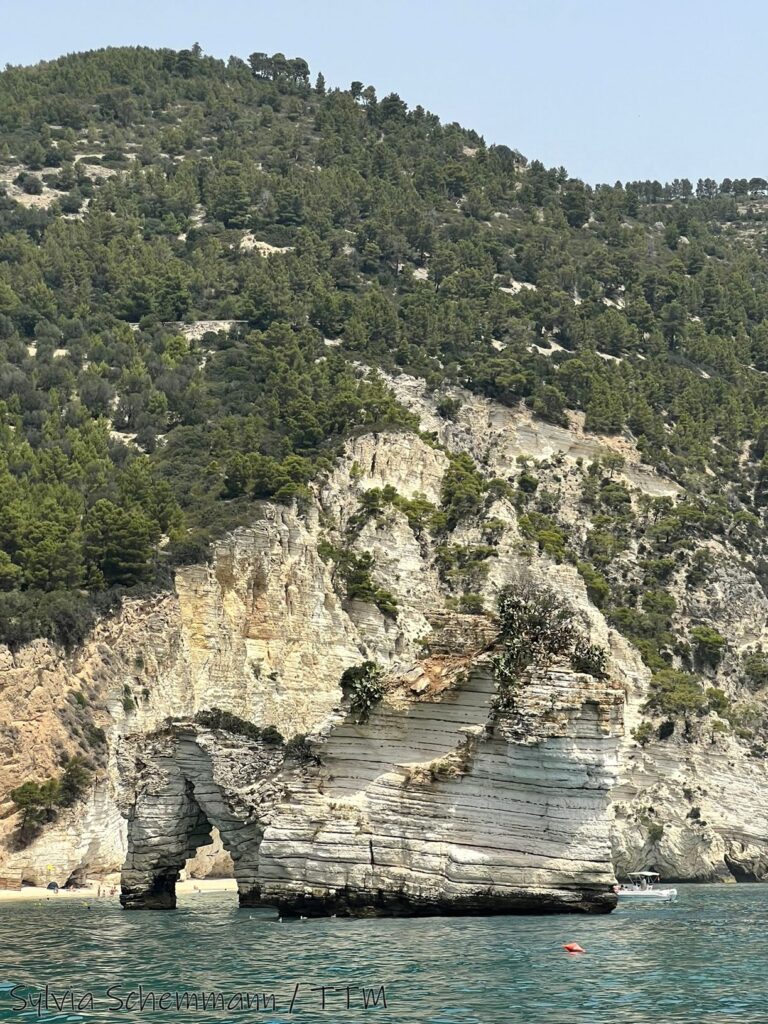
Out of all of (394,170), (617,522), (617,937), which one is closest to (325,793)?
(617,937)

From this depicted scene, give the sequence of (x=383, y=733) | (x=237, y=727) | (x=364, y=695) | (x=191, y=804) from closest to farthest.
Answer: (x=364, y=695), (x=383, y=733), (x=237, y=727), (x=191, y=804)

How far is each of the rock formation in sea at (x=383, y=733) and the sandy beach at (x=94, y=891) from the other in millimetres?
1025

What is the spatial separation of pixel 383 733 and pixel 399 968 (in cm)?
1313

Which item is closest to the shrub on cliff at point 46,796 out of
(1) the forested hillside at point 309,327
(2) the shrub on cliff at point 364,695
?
(1) the forested hillside at point 309,327

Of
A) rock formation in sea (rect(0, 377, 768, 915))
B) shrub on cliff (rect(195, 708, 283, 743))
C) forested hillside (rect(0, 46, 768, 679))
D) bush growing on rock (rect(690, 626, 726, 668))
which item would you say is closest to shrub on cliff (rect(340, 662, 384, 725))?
rock formation in sea (rect(0, 377, 768, 915))

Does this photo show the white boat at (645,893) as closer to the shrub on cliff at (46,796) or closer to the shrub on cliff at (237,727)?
the shrub on cliff at (237,727)

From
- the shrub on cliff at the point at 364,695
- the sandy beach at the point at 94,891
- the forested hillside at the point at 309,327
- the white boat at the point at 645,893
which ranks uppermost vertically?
the forested hillside at the point at 309,327

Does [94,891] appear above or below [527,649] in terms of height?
below

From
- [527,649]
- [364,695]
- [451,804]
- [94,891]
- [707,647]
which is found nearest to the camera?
[451,804]

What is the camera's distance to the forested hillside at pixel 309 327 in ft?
299

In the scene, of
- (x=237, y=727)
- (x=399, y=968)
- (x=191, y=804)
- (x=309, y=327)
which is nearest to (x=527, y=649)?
(x=237, y=727)

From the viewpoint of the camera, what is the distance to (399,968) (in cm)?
3381

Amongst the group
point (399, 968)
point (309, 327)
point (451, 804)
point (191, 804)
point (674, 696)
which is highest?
point (309, 327)

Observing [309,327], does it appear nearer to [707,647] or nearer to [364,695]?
[707,647]
